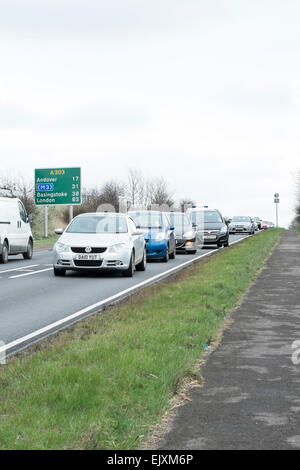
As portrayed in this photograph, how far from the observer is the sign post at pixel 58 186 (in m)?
46.3

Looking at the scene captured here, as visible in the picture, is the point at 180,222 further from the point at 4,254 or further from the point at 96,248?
the point at 96,248

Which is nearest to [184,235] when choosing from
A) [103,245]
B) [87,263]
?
[103,245]

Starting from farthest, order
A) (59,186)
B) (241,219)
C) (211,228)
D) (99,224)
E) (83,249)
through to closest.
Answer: (241,219)
(59,186)
(211,228)
(99,224)
(83,249)

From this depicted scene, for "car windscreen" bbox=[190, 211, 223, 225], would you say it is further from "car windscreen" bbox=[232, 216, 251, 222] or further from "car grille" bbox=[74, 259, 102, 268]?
"car windscreen" bbox=[232, 216, 251, 222]

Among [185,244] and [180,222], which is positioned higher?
[180,222]

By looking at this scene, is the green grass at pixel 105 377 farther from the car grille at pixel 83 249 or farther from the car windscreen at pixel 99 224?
the car windscreen at pixel 99 224

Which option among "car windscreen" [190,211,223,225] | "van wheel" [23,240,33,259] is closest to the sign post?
"car windscreen" [190,211,223,225]

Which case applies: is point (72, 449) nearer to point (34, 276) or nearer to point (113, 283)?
point (113, 283)

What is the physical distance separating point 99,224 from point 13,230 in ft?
20.7

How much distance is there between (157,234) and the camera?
2239 centimetres

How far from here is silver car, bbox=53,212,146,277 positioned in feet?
53.5

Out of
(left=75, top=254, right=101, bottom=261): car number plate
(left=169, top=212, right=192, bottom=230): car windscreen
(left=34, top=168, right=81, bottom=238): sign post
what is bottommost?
(left=75, top=254, right=101, bottom=261): car number plate

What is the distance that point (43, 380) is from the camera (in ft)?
18.4

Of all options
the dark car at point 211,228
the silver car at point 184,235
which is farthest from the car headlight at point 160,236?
the dark car at point 211,228
